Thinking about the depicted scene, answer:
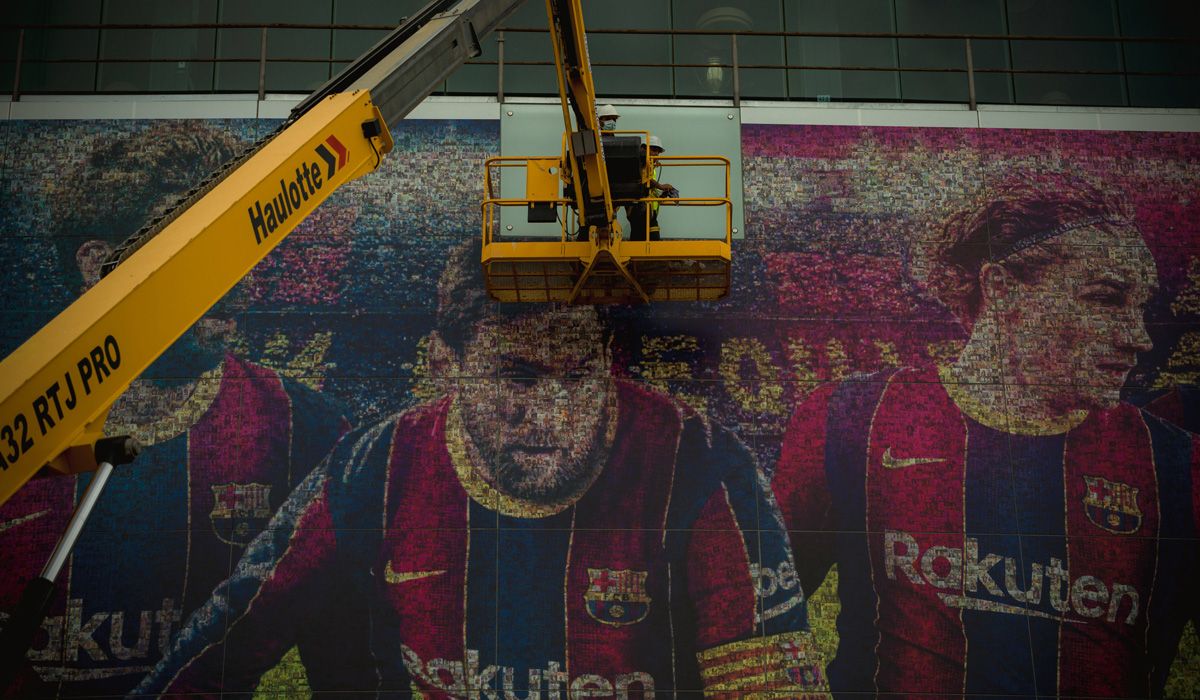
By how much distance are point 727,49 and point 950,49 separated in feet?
13.3

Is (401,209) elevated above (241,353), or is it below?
above

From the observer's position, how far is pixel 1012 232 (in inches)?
699

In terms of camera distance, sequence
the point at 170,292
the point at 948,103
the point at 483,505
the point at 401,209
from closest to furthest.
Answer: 1. the point at 170,292
2. the point at 483,505
3. the point at 401,209
4. the point at 948,103

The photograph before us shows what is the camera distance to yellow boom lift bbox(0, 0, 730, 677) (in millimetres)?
6836

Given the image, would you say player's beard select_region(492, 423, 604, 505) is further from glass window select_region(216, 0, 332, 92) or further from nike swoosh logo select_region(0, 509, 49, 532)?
glass window select_region(216, 0, 332, 92)

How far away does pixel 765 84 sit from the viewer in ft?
64.9

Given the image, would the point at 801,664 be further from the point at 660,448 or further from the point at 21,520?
the point at 21,520

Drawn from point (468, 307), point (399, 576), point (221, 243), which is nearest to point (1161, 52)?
point (468, 307)

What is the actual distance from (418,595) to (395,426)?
2.46 metres

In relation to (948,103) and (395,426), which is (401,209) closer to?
(395,426)

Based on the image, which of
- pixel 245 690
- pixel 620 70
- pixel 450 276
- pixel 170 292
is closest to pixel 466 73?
pixel 620 70

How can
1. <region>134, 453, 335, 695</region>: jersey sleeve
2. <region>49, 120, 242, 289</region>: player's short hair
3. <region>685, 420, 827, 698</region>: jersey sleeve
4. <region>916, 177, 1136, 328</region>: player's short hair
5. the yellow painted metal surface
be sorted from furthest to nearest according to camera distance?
<region>916, 177, 1136, 328</region>: player's short hair, <region>49, 120, 242, 289</region>: player's short hair, <region>685, 420, 827, 698</region>: jersey sleeve, <region>134, 453, 335, 695</region>: jersey sleeve, the yellow painted metal surface

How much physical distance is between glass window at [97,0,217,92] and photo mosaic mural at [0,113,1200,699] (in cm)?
249

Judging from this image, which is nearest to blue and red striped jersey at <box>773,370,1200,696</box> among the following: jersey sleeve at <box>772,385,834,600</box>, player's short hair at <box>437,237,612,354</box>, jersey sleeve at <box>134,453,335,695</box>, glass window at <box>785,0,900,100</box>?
jersey sleeve at <box>772,385,834,600</box>
